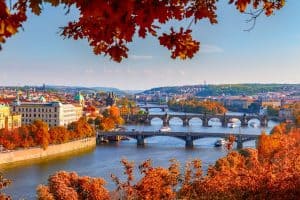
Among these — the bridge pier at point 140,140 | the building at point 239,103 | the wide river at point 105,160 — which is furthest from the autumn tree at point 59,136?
the building at point 239,103

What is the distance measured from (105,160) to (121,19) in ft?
49.6

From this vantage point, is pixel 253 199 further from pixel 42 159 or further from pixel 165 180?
pixel 42 159

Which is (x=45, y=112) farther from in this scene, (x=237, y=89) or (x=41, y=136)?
(x=237, y=89)

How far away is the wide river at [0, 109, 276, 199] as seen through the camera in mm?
Answer: 12002

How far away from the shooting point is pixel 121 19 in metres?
0.91

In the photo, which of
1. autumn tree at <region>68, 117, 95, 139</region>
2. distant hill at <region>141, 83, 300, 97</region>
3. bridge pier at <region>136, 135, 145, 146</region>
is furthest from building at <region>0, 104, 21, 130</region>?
distant hill at <region>141, 83, 300, 97</region>

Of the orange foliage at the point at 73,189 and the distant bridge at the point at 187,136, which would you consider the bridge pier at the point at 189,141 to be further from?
the orange foliage at the point at 73,189

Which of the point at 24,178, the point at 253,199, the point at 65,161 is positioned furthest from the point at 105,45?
the point at 65,161

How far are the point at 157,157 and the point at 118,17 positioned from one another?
15.8 m

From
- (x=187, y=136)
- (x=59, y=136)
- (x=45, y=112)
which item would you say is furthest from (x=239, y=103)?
(x=59, y=136)

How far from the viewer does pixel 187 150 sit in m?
19.3

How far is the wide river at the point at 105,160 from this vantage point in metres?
12.0

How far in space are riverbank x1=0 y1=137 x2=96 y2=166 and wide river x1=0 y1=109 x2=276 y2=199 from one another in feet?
1.25

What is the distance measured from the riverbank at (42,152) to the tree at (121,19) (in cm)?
1404
